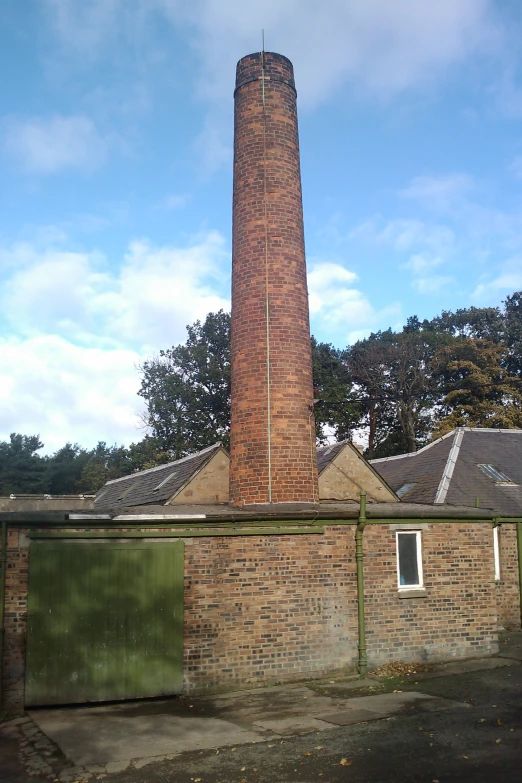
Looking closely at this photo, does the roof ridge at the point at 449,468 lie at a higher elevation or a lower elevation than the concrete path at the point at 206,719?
higher

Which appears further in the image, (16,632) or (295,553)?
(295,553)

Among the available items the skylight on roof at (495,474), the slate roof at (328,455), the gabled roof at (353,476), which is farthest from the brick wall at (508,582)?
the slate roof at (328,455)

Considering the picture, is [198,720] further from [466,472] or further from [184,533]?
[466,472]

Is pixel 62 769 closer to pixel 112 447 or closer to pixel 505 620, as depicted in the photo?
pixel 505 620

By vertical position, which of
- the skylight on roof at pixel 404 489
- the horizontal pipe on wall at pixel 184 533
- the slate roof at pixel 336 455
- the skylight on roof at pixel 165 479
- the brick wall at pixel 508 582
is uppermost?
the slate roof at pixel 336 455

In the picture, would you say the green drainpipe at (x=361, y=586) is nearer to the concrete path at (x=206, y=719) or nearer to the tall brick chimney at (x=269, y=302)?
the concrete path at (x=206, y=719)

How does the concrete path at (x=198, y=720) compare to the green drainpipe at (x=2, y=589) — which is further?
the green drainpipe at (x=2, y=589)

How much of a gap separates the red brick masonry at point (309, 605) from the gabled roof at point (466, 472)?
618 cm

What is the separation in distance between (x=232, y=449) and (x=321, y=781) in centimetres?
779

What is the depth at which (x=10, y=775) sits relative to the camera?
7.14 metres

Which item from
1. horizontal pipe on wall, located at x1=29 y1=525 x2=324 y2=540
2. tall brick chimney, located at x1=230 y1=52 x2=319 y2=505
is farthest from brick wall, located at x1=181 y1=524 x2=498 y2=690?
tall brick chimney, located at x1=230 y1=52 x2=319 y2=505

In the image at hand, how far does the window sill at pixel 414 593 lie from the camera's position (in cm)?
1271

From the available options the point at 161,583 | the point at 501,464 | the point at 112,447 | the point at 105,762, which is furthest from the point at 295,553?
the point at 112,447

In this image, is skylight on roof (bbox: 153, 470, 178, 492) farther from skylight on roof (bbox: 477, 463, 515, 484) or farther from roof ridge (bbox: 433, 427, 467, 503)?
skylight on roof (bbox: 477, 463, 515, 484)
